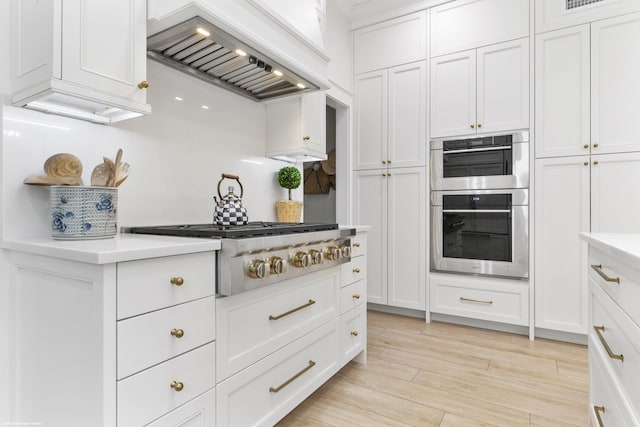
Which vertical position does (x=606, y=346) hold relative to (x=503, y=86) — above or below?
below

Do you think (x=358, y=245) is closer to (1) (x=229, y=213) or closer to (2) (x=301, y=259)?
(2) (x=301, y=259)

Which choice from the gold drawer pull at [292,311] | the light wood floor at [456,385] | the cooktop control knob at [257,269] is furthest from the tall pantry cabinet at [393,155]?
the cooktop control knob at [257,269]

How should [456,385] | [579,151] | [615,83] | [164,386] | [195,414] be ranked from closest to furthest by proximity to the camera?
[164,386]
[195,414]
[456,385]
[615,83]
[579,151]

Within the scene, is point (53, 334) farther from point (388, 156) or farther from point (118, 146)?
point (388, 156)

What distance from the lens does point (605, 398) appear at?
3.99 ft

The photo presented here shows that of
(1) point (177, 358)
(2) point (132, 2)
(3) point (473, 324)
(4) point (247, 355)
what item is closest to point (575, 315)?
(3) point (473, 324)

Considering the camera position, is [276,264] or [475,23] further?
[475,23]

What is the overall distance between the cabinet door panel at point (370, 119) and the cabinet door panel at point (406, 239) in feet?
0.98

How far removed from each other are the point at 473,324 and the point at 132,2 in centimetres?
324

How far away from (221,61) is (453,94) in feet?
6.96

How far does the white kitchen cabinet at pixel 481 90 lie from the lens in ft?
9.06

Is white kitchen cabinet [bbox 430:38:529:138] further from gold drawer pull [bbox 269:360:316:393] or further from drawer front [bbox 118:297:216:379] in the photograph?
drawer front [bbox 118:297:216:379]

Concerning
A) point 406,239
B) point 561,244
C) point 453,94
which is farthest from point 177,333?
point 453,94

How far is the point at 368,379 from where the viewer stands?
6.84 ft
